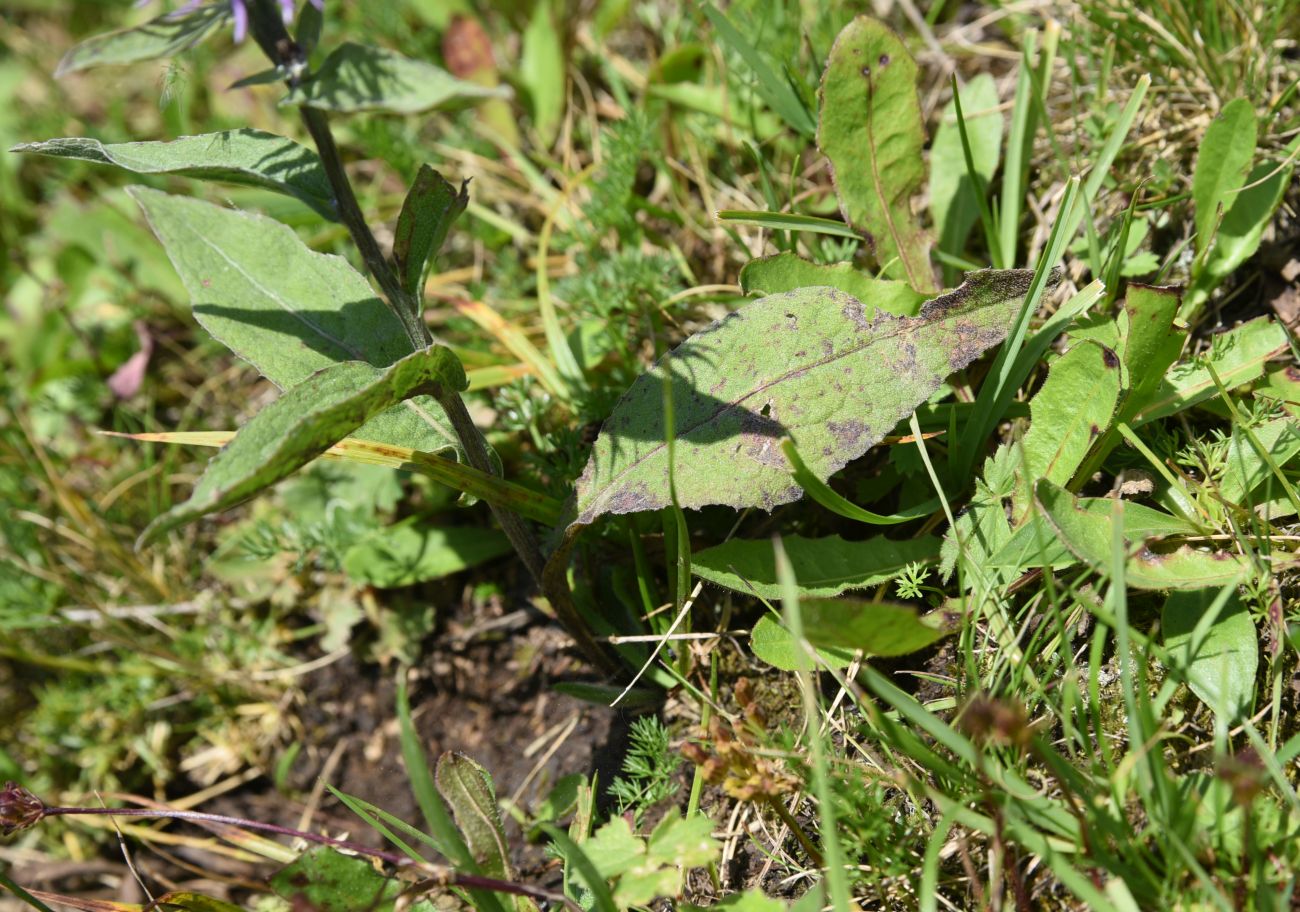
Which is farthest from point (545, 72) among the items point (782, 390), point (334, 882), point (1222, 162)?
point (334, 882)

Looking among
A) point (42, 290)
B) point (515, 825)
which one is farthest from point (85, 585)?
point (515, 825)

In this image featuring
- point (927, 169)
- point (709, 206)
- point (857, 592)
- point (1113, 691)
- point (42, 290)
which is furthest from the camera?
point (42, 290)

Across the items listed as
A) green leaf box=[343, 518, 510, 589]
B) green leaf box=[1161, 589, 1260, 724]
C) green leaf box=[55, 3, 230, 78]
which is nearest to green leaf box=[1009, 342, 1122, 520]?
green leaf box=[1161, 589, 1260, 724]

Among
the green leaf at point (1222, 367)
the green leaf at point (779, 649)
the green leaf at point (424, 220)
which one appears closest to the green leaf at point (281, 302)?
A: the green leaf at point (424, 220)

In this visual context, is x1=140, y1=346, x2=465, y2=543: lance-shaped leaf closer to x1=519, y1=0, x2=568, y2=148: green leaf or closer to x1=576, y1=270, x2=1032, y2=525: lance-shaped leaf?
x1=576, y1=270, x2=1032, y2=525: lance-shaped leaf

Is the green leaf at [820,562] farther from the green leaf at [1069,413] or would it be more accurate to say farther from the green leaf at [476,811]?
the green leaf at [476,811]

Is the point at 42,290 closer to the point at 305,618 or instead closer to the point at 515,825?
the point at 305,618

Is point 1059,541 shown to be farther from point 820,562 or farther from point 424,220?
point 424,220
